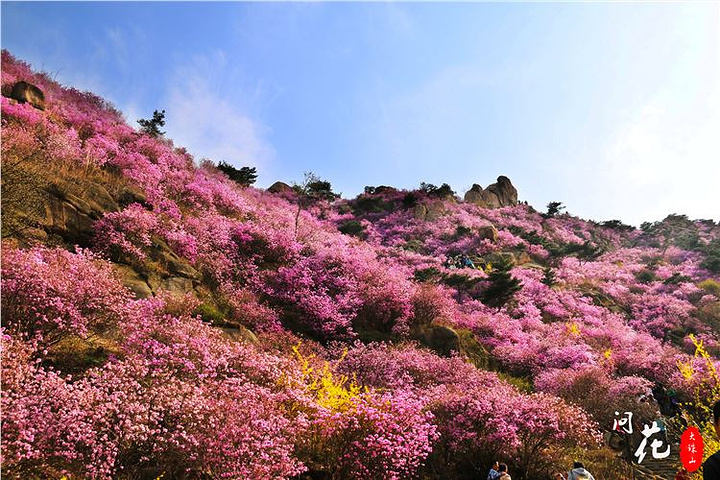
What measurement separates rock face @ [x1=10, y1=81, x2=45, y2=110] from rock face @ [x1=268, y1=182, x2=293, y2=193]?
2613 centimetres

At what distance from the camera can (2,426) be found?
4.29 m

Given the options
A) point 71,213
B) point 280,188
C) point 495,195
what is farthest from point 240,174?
point 495,195

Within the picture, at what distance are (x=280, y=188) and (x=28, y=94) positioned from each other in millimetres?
27518

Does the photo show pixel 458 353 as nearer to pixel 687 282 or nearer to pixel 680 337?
pixel 680 337

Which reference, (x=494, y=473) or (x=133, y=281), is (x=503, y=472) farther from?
(x=133, y=281)

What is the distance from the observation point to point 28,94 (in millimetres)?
17328

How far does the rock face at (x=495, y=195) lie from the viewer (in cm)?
5441

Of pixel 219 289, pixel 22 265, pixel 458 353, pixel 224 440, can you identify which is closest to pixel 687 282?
pixel 458 353

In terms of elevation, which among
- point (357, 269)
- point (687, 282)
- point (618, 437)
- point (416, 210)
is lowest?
point (618, 437)

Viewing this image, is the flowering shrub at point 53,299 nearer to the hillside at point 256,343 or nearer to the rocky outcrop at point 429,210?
the hillside at point 256,343

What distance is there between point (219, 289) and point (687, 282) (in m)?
34.9

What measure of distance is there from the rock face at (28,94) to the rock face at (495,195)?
4591 cm

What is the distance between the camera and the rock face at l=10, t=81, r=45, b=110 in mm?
16969

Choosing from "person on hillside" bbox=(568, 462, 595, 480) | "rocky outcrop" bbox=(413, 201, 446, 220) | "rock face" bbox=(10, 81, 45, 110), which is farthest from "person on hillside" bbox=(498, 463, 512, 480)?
"rocky outcrop" bbox=(413, 201, 446, 220)
